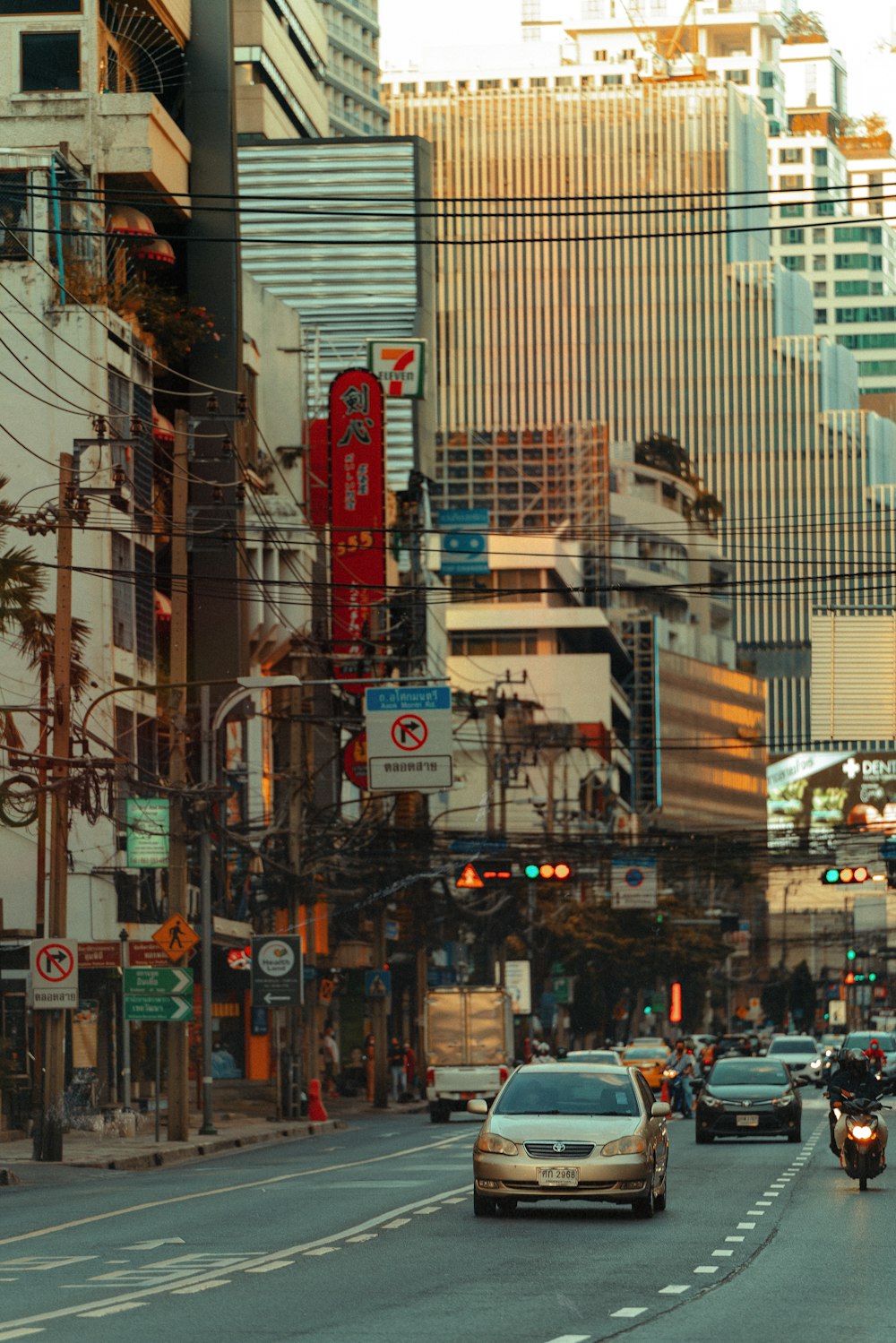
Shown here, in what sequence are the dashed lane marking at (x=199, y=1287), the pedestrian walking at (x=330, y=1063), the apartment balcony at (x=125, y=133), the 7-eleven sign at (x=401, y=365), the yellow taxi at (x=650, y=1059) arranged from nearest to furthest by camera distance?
the dashed lane marking at (x=199, y=1287) < the apartment balcony at (x=125, y=133) < the yellow taxi at (x=650, y=1059) < the pedestrian walking at (x=330, y=1063) < the 7-eleven sign at (x=401, y=365)

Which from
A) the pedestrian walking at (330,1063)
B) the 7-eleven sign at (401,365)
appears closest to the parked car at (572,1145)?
the pedestrian walking at (330,1063)

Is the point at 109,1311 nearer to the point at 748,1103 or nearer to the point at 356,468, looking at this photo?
the point at 748,1103

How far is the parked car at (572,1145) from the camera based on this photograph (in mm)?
22844

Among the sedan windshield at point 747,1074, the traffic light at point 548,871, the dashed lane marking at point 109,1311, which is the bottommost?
the dashed lane marking at point 109,1311

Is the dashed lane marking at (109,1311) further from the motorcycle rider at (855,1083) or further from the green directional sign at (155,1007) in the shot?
the green directional sign at (155,1007)

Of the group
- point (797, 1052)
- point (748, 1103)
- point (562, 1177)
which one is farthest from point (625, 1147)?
point (797, 1052)

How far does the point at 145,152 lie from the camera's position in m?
59.6

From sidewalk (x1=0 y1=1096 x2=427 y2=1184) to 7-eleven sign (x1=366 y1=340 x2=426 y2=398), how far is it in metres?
34.8

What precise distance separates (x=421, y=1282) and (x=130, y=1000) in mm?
21805

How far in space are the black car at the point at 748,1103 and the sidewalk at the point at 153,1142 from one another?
8015 millimetres

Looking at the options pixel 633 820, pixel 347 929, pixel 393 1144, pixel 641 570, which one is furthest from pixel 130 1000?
pixel 641 570

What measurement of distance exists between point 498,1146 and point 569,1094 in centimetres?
128

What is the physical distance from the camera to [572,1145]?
898 inches

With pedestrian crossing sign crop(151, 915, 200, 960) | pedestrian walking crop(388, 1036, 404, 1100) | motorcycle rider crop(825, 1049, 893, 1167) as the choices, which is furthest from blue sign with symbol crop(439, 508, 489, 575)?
motorcycle rider crop(825, 1049, 893, 1167)
